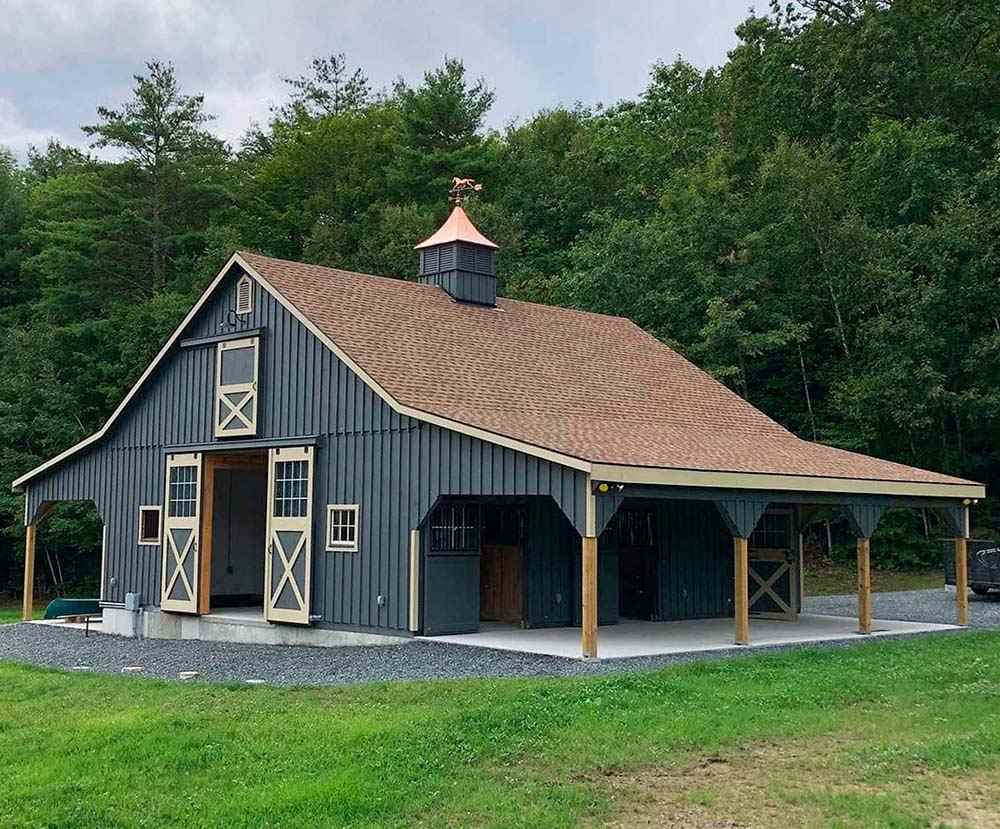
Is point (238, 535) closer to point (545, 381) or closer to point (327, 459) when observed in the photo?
point (327, 459)

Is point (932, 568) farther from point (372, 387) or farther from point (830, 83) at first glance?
point (372, 387)

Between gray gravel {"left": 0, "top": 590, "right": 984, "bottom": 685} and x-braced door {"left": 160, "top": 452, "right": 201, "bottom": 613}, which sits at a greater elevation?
x-braced door {"left": 160, "top": 452, "right": 201, "bottom": 613}

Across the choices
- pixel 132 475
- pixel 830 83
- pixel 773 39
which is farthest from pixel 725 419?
pixel 773 39

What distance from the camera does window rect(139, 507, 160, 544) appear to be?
60.7 feet

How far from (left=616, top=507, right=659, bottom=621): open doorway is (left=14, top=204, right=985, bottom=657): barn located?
0.03m

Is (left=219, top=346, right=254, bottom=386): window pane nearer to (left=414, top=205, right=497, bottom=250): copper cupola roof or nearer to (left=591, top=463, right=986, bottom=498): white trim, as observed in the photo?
(left=414, top=205, right=497, bottom=250): copper cupola roof

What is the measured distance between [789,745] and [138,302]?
3299cm

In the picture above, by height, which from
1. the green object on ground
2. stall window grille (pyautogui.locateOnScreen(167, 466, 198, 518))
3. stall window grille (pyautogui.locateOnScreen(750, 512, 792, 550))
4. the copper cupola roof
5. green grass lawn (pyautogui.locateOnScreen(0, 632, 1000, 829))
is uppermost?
the copper cupola roof

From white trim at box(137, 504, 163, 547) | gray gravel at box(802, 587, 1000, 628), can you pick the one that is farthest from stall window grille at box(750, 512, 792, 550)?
white trim at box(137, 504, 163, 547)

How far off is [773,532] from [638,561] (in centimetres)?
231

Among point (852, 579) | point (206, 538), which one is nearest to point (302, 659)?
point (206, 538)

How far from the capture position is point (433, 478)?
1389cm

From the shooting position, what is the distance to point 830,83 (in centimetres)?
3203

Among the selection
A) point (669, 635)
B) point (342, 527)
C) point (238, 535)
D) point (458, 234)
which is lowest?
point (669, 635)
